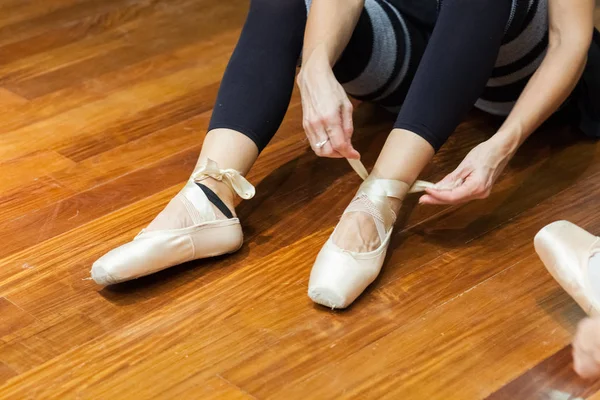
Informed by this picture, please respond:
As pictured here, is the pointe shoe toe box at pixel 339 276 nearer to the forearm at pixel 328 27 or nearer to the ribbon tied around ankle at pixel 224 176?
the ribbon tied around ankle at pixel 224 176

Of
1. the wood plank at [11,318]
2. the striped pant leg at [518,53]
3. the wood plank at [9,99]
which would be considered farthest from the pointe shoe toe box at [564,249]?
the wood plank at [9,99]

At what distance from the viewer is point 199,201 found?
115cm

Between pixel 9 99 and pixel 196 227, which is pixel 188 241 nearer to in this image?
pixel 196 227

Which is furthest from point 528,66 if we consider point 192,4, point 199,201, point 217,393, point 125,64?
point 192,4

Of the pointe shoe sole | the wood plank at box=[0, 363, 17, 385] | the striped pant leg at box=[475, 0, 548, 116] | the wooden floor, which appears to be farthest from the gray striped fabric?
the wood plank at box=[0, 363, 17, 385]

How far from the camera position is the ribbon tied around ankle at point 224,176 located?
46.6 inches

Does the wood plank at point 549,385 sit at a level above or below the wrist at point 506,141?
below

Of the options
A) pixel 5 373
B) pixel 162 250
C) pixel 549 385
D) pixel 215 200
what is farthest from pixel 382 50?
pixel 5 373

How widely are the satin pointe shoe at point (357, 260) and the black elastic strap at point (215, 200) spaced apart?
14 cm

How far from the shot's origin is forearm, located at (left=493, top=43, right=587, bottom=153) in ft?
3.82

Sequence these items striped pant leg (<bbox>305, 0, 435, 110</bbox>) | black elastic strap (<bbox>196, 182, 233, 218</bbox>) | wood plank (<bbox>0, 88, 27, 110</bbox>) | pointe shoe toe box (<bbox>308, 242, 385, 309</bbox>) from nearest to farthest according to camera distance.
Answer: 1. pointe shoe toe box (<bbox>308, 242, 385, 309</bbox>)
2. black elastic strap (<bbox>196, 182, 233, 218</bbox>)
3. striped pant leg (<bbox>305, 0, 435, 110</bbox>)
4. wood plank (<bbox>0, 88, 27, 110</bbox>)

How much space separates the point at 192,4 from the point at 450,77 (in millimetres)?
1233

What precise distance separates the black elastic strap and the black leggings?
4.0 inches

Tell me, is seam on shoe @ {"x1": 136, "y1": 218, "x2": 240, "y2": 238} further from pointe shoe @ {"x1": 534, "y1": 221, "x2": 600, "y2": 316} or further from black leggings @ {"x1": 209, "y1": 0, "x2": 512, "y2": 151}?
pointe shoe @ {"x1": 534, "y1": 221, "x2": 600, "y2": 316}
